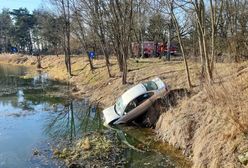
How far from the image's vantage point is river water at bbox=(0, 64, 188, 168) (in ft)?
42.9

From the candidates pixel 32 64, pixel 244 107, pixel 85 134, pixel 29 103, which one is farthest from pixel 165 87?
pixel 32 64

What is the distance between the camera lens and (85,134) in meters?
16.8

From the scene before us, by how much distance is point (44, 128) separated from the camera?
18562 millimetres

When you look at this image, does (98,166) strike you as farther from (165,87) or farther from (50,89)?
(50,89)

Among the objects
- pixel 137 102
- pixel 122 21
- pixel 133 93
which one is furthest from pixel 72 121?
pixel 122 21

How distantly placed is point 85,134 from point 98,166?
4.67 metres

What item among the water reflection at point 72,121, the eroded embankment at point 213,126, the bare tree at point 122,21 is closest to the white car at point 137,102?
→ the water reflection at point 72,121

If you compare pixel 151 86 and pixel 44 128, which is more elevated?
pixel 151 86

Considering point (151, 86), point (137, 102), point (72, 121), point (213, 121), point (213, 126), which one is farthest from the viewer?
point (72, 121)

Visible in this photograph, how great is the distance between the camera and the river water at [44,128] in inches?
514

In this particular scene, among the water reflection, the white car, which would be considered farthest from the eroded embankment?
the water reflection

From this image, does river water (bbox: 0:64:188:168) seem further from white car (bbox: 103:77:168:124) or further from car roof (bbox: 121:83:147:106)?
car roof (bbox: 121:83:147:106)

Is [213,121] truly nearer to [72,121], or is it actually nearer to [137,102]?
[137,102]

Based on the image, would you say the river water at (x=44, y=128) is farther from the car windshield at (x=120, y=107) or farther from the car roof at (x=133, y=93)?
the car roof at (x=133, y=93)
